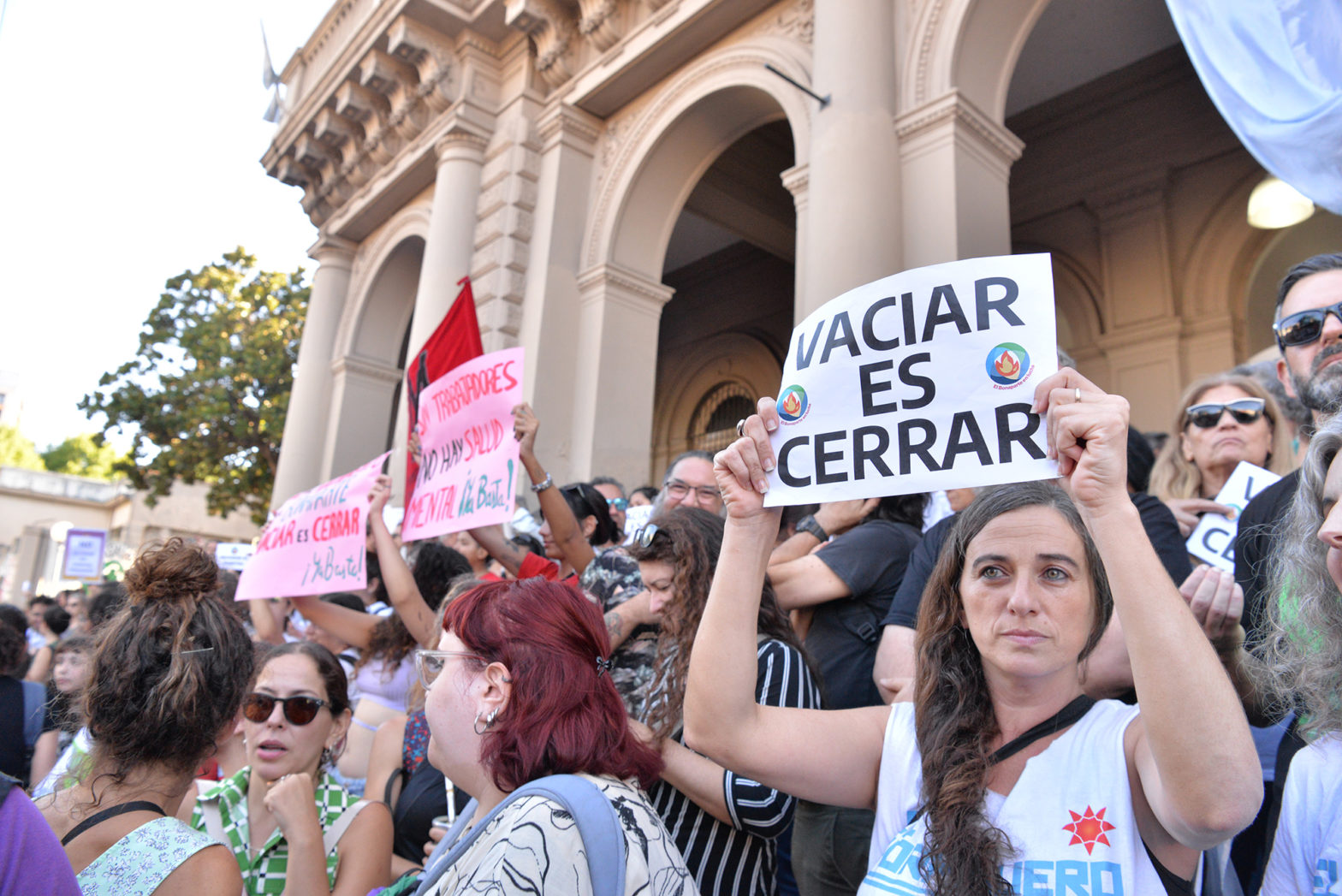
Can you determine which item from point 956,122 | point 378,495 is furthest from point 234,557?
point 956,122

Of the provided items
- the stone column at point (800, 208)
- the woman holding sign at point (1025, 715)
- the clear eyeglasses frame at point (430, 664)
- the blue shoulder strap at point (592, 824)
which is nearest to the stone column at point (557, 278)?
the stone column at point (800, 208)

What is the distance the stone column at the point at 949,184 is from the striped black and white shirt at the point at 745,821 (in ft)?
15.3

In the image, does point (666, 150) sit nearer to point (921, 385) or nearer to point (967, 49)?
point (967, 49)

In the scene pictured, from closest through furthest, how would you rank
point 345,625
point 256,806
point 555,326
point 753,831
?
point 753,831
point 256,806
point 345,625
point 555,326

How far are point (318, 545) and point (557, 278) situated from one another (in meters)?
5.52

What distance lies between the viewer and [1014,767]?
1593 millimetres

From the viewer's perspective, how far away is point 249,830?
2.56m

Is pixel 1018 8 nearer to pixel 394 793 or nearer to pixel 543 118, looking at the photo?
pixel 543 118

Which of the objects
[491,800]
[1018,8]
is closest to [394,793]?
[491,800]

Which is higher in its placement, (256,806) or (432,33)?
(432,33)

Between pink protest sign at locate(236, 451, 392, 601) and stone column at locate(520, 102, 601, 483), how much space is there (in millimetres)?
4315

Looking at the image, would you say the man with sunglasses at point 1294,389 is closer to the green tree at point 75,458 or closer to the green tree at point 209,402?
the green tree at point 209,402

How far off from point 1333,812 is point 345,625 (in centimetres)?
362

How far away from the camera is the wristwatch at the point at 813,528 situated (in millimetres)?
3301
